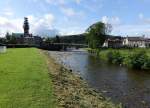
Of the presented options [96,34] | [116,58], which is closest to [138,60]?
[116,58]

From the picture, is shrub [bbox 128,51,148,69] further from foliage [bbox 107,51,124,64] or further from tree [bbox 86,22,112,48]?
tree [bbox 86,22,112,48]

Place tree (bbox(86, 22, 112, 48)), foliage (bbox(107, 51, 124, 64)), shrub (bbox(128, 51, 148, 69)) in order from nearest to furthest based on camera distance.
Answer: shrub (bbox(128, 51, 148, 69)) → foliage (bbox(107, 51, 124, 64)) → tree (bbox(86, 22, 112, 48))

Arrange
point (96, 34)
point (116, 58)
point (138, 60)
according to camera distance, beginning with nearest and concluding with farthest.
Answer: point (138, 60) → point (116, 58) → point (96, 34)

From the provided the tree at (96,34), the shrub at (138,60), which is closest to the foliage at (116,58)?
the shrub at (138,60)

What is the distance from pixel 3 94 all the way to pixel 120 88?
15457 millimetres

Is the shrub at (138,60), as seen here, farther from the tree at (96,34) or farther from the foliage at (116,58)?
the tree at (96,34)

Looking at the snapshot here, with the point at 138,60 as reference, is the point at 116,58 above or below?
below

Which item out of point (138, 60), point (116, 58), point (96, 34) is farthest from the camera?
point (96, 34)

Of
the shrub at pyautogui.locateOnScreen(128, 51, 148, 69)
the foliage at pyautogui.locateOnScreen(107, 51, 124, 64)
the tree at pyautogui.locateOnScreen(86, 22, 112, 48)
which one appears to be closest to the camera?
the shrub at pyautogui.locateOnScreen(128, 51, 148, 69)

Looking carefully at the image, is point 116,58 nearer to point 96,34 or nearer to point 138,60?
point 138,60

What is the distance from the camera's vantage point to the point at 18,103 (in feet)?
53.1

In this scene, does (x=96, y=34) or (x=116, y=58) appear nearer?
(x=116, y=58)

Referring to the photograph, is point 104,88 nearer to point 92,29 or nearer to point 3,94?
point 3,94

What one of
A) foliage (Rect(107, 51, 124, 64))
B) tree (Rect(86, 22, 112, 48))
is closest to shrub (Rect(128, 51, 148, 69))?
foliage (Rect(107, 51, 124, 64))
